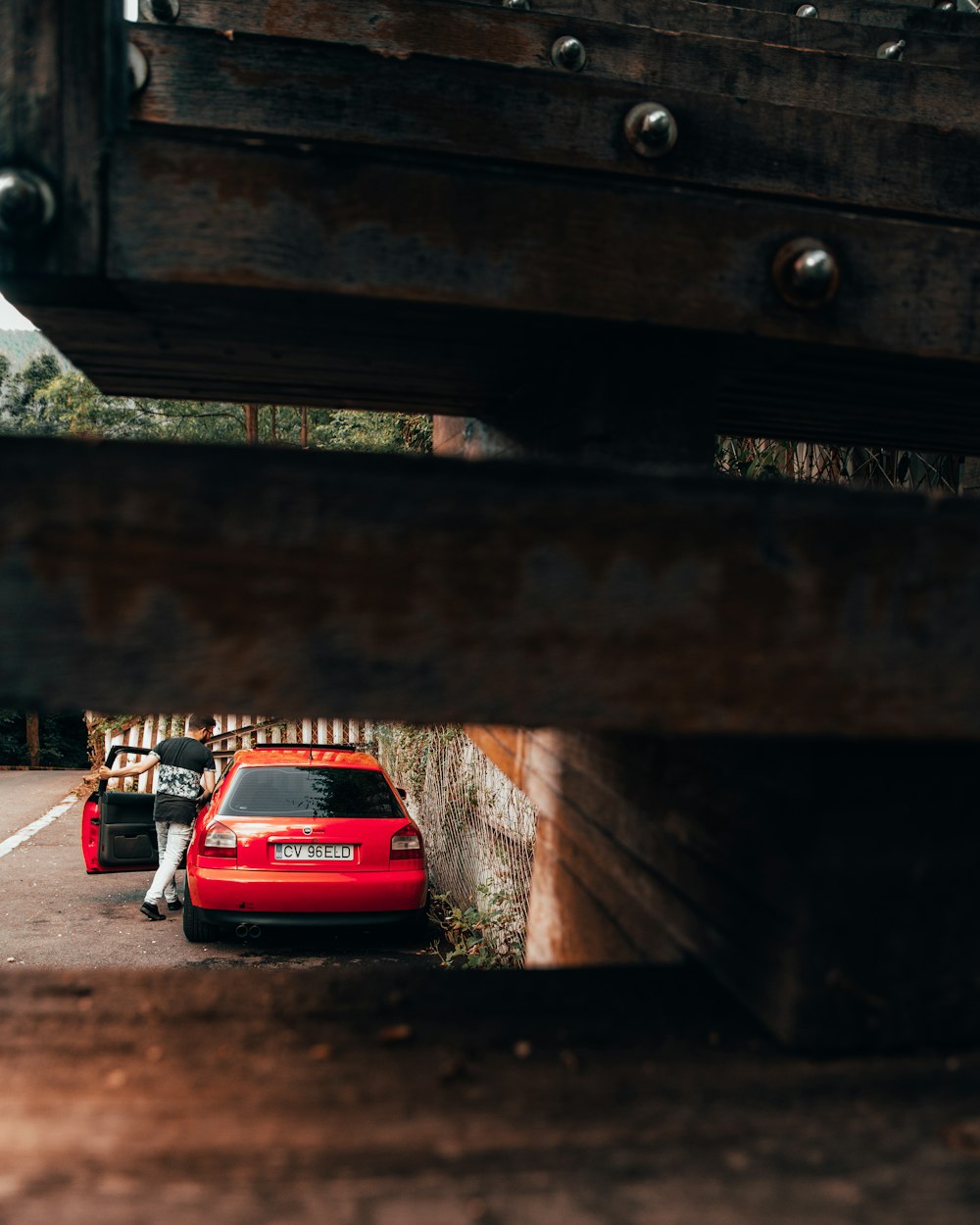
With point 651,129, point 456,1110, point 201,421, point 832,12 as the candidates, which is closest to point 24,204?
point 651,129

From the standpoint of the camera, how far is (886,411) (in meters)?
2.43

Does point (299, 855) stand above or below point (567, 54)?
below

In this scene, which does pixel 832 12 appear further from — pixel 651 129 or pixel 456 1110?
pixel 456 1110

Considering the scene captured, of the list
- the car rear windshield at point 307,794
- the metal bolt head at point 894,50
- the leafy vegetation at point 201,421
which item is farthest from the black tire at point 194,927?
the leafy vegetation at point 201,421

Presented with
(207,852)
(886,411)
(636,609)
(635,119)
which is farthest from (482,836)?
(636,609)

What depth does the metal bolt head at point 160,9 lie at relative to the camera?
8.09ft

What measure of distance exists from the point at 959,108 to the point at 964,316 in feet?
4.14

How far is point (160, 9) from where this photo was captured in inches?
97.6

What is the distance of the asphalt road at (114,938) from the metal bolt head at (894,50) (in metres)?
5.61

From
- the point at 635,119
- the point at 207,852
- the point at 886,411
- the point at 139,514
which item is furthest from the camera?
the point at 207,852

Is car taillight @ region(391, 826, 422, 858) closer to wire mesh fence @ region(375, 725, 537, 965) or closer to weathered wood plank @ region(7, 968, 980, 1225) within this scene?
wire mesh fence @ region(375, 725, 537, 965)

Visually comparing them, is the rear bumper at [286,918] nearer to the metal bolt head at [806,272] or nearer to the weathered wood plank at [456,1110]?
the weathered wood plank at [456,1110]

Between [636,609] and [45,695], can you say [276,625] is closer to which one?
[45,695]

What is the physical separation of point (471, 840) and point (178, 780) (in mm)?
2526
